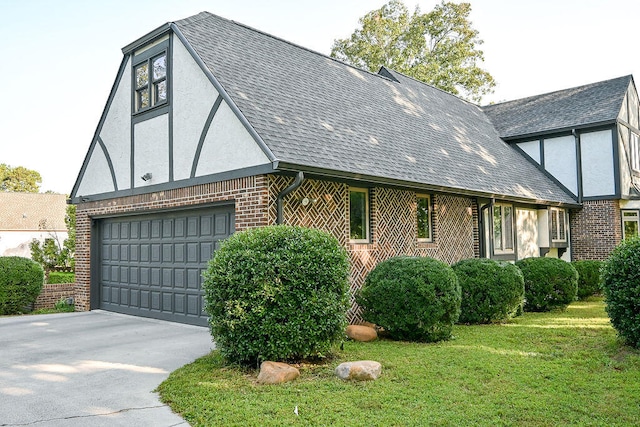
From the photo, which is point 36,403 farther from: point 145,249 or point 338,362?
point 145,249

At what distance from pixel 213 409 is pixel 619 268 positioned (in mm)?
5680

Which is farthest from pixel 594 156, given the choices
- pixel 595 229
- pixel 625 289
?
pixel 625 289

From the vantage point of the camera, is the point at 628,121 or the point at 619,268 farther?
the point at 628,121

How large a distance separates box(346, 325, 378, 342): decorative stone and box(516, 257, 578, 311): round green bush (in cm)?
496

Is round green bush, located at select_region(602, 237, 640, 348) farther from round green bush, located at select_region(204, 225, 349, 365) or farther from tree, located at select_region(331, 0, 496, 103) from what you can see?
tree, located at select_region(331, 0, 496, 103)

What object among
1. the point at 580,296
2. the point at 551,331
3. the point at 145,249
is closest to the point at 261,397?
the point at 551,331

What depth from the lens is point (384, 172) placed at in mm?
9375

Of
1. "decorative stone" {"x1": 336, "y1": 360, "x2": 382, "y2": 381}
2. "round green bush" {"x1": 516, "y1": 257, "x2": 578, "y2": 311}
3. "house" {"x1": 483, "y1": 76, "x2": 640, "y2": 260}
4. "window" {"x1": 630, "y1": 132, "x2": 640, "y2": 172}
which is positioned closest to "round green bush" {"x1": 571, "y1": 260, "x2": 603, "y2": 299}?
"round green bush" {"x1": 516, "y1": 257, "x2": 578, "y2": 311}

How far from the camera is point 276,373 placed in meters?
5.45

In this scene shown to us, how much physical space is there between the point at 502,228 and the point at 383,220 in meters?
5.49

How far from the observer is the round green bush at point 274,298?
590 cm

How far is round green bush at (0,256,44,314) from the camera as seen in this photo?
1162 centimetres

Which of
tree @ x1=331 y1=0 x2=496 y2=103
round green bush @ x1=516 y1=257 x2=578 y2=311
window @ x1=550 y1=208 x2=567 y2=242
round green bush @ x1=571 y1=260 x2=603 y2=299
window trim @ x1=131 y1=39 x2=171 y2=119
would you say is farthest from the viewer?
tree @ x1=331 y1=0 x2=496 y2=103

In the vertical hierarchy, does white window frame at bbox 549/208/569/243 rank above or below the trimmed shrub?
above
